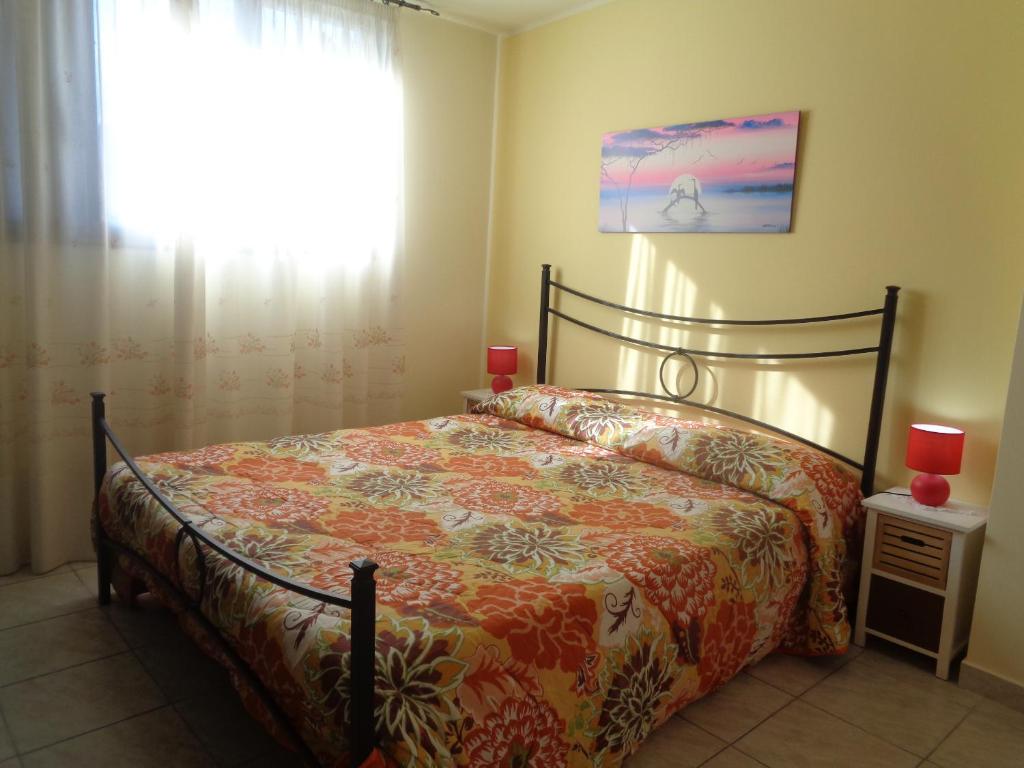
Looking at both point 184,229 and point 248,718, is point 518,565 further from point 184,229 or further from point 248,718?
point 184,229

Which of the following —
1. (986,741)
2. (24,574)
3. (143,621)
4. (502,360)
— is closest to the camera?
(986,741)

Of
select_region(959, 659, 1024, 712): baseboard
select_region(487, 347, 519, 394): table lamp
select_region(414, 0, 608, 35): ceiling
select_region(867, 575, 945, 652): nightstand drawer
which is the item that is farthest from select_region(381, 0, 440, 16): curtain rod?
select_region(959, 659, 1024, 712): baseboard

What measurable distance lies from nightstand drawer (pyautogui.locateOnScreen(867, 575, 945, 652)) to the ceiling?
2988 millimetres

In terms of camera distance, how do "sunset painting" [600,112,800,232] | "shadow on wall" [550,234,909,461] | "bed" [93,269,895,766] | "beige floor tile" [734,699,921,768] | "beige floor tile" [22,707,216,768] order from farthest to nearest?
"sunset painting" [600,112,800,232], "shadow on wall" [550,234,909,461], "beige floor tile" [734,699,921,768], "beige floor tile" [22,707,216,768], "bed" [93,269,895,766]

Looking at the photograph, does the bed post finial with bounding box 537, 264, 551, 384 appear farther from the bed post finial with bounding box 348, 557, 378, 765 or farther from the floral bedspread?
the bed post finial with bounding box 348, 557, 378, 765

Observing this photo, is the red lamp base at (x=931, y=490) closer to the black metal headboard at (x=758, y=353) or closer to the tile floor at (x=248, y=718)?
the black metal headboard at (x=758, y=353)

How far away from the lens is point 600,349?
3826 mm

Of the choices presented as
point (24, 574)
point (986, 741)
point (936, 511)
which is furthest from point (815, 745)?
point (24, 574)

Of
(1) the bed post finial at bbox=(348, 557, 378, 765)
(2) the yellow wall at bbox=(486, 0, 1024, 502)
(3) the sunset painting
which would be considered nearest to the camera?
(1) the bed post finial at bbox=(348, 557, 378, 765)

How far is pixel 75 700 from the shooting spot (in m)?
2.15

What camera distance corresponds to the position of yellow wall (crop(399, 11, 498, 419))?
3977 millimetres

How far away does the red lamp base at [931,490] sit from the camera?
2.48 m

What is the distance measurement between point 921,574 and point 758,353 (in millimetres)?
1067

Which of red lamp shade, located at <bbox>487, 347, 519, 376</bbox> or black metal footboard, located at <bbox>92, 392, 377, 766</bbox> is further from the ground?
red lamp shade, located at <bbox>487, 347, 519, 376</bbox>
